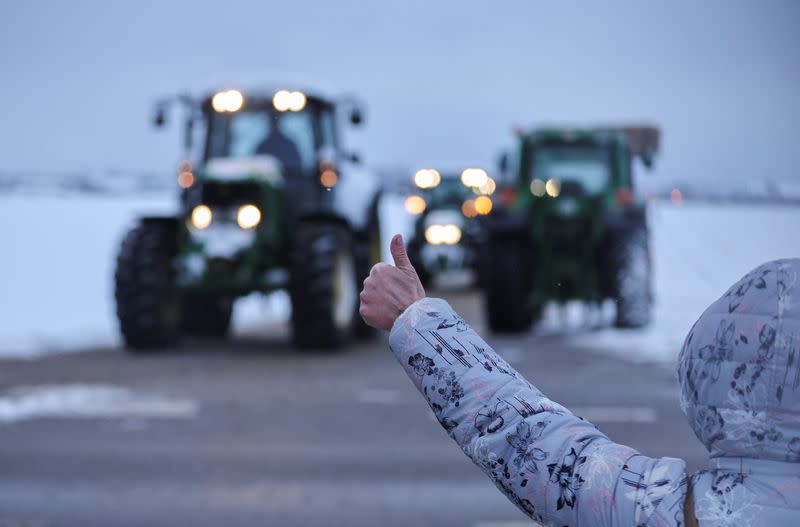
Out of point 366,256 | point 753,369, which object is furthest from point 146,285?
point 753,369

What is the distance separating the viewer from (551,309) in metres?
18.4

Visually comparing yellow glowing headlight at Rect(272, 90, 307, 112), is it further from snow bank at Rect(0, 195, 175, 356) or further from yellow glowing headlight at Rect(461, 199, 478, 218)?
yellow glowing headlight at Rect(461, 199, 478, 218)

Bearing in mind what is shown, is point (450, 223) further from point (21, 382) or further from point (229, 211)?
point (21, 382)

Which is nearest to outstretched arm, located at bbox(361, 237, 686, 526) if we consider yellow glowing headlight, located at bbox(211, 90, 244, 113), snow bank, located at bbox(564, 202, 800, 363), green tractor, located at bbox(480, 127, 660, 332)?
snow bank, located at bbox(564, 202, 800, 363)

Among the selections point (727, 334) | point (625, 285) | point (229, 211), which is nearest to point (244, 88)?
point (229, 211)

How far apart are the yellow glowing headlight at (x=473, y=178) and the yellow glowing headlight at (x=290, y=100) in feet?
38.0

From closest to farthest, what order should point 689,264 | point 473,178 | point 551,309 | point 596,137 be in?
1. point 596,137
2. point 551,309
3. point 473,178
4. point 689,264

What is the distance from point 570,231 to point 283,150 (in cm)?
345

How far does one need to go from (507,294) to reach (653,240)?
223cm

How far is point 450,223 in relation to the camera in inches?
928

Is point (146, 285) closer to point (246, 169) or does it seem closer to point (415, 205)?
point (246, 169)

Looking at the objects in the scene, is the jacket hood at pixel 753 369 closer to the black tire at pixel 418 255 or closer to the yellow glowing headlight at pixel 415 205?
the black tire at pixel 418 255

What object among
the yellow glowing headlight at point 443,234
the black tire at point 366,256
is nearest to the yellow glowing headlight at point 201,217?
the black tire at point 366,256

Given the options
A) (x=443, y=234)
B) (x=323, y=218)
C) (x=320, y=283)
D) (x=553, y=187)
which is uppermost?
(x=553, y=187)
